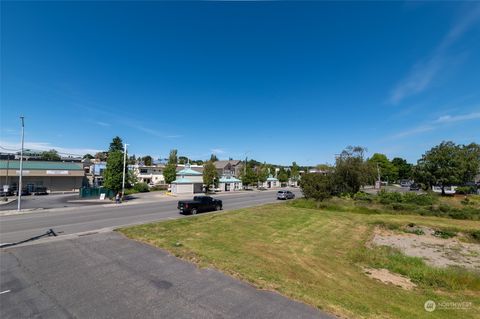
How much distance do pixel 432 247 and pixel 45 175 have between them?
57723mm

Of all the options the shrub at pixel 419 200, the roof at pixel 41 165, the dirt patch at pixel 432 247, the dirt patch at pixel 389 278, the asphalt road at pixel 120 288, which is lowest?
the dirt patch at pixel 432 247

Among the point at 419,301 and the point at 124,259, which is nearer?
the point at 419,301

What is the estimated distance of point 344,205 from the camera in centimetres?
3169

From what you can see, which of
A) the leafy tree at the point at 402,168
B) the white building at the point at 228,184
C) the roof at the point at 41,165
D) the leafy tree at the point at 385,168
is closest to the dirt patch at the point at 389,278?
the white building at the point at 228,184

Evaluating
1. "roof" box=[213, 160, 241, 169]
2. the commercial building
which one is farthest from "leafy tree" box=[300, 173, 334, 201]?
"roof" box=[213, 160, 241, 169]

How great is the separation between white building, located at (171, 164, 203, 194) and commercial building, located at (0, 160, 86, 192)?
1996cm

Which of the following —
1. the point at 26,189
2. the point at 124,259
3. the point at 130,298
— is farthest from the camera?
the point at 26,189

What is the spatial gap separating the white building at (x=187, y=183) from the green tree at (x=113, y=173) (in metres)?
13.3

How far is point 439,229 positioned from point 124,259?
25508 mm

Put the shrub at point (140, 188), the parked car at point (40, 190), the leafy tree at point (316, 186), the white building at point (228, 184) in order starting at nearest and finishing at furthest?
the leafy tree at point (316, 186) < the parked car at point (40, 190) < the shrub at point (140, 188) < the white building at point (228, 184)

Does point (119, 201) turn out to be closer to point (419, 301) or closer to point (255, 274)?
point (255, 274)

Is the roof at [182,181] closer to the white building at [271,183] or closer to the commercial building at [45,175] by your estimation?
the commercial building at [45,175]

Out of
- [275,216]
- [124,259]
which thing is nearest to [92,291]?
[124,259]

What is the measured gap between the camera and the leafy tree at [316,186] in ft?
110
